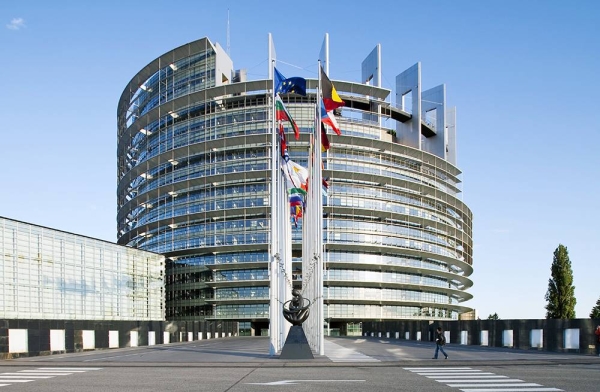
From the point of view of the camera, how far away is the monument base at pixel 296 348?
27609 mm

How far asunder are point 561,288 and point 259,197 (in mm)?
44457

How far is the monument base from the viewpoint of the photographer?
27.6m

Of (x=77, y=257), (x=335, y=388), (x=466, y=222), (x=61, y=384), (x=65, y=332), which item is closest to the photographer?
(x=335, y=388)

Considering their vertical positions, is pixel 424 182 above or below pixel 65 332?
above

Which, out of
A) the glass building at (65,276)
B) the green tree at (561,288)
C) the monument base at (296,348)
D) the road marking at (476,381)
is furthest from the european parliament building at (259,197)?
the road marking at (476,381)

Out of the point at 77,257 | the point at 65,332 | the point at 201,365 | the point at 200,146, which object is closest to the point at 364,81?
the point at 200,146

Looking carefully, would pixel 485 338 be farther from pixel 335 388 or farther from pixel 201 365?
pixel 335 388

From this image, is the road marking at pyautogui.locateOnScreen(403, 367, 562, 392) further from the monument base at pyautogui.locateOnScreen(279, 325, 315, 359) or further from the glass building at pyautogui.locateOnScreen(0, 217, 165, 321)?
the glass building at pyautogui.locateOnScreen(0, 217, 165, 321)

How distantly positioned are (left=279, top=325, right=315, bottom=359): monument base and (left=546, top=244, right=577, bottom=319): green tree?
68127 millimetres

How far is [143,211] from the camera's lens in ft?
352

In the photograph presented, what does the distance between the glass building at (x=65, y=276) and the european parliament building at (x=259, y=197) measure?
30202 mm

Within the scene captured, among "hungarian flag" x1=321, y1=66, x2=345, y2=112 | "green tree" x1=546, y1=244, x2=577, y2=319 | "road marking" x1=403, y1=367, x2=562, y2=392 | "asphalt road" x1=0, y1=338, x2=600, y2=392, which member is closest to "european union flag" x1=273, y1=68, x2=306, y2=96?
"hungarian flag" x1=321, y1=66, x2=345, y2=112

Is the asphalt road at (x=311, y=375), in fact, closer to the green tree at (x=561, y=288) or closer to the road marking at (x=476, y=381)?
the road marking at (x=476, y=381)

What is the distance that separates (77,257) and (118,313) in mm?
10500
